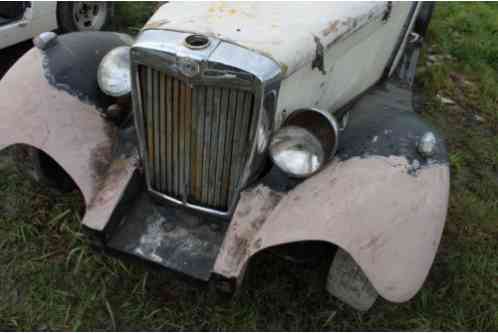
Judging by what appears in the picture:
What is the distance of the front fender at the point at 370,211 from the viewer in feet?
6.93

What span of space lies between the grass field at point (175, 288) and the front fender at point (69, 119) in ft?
1.47

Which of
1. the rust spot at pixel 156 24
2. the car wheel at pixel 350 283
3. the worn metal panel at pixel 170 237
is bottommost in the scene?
the car wheel at pixel 350 283

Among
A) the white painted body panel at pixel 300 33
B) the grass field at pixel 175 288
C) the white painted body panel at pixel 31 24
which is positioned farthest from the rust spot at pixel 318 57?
the white painted body panel at pixel 31 24

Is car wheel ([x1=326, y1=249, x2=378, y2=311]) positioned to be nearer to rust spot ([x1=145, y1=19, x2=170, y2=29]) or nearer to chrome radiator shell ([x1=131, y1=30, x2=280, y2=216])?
chrome radiator shell ([x1=131, y1=30, x2=280, y2=216])

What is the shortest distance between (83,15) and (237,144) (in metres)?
3.34

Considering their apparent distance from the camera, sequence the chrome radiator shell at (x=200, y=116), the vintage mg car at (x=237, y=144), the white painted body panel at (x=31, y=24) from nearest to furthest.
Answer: the chrome radiator shell at (x=200, y=116) < the vintage mg car at (x=237, y=144) < the white painted body panel at (x=31, y=24)

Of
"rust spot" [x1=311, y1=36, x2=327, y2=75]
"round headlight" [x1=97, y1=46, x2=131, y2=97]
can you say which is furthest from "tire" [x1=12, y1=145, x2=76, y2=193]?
"rust spot" [x1=311, y1=36, x2=327, y2=75]

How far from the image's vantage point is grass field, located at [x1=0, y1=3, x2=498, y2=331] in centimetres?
254

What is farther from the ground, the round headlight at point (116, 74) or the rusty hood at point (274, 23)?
the rusty hood at point (274, 23)

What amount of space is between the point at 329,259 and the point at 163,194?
104cm

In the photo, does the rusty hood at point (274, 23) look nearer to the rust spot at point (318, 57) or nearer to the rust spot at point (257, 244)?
the rust spot at point (318, 57)

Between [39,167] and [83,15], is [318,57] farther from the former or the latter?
[83,15]

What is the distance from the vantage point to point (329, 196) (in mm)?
2191

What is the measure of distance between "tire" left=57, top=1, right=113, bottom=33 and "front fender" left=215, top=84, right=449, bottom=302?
309cm
